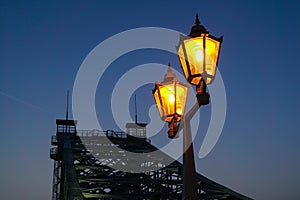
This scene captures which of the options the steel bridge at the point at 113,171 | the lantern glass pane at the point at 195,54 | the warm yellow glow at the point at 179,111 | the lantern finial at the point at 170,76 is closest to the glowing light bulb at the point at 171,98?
the warm yellow glow at the point at 179,111

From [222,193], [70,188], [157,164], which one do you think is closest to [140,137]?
[157,164]

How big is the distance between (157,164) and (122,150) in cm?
407

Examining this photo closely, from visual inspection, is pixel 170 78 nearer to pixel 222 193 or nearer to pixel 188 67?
pixel 188 67

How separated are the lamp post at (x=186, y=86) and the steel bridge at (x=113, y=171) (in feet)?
30.0

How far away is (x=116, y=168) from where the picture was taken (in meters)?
28.4

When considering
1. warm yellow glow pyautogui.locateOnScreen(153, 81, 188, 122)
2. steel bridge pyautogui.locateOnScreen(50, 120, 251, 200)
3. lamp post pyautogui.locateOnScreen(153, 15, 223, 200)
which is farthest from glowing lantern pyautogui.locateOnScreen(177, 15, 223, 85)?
steel bridge pyautogui.locateOnScreen(50, 120, 251, 200)

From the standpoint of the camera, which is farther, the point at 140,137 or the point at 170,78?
the point at 140,137

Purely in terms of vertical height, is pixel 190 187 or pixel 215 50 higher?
pixel 215 50

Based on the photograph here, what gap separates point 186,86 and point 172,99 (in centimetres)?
25

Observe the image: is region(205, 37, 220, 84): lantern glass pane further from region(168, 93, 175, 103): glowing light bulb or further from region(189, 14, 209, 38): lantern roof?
region(168, 93, 175, 103): glowing light bulb

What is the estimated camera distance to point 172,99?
189 inches

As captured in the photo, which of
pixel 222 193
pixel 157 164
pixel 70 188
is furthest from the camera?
pixel 157 164

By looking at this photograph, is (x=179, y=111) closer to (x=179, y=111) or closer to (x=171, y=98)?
(x=179, y=111)

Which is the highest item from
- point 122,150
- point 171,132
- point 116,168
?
point 122,150
